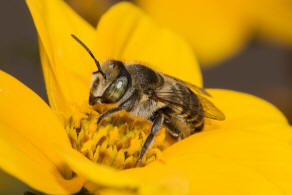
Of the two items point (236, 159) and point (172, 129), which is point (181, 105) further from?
point (236, 159)

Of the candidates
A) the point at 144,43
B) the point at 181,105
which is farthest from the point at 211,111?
the point at 144,43

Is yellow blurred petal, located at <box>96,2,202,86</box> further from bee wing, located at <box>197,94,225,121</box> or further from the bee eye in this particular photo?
the bee eye

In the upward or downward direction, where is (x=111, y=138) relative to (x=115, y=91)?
downward

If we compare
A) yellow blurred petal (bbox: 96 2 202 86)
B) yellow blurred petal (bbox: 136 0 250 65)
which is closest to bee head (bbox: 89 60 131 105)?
yellow blurred petal (bbox: 96 2 202 86)

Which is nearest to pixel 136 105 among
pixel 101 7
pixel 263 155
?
pixel 263 155

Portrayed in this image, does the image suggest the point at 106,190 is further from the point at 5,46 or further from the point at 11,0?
the point at 11,0

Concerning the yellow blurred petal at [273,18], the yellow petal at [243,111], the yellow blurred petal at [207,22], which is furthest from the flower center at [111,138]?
the yellow blurred petal at [273,18]

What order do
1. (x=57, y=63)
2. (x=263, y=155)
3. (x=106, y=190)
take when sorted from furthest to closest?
(x=57, y=63)
(x=263, y=155)
(x=106, y=190)
